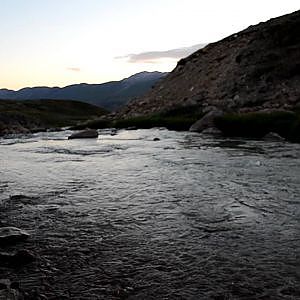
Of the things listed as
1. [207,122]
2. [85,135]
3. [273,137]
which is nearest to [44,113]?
[85,135]

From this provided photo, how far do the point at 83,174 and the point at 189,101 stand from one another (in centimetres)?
3992

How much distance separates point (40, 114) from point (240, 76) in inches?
2411

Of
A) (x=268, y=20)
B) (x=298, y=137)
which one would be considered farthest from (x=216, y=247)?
(x=268, y=20)

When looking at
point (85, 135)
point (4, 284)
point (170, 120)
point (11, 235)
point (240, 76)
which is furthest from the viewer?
point (240, 76)

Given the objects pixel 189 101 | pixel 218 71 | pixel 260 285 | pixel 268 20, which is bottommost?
pixel 260 285

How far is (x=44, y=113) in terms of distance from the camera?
4567 inches

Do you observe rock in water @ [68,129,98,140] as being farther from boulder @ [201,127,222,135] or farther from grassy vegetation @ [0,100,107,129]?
grassy vegetation @ [0,100,107,129]

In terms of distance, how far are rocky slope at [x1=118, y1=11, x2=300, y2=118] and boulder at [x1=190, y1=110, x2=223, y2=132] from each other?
4.17 metres

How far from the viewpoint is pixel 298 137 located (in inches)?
1193

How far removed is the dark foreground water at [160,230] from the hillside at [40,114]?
4807 cm

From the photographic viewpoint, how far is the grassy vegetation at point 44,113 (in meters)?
82.8

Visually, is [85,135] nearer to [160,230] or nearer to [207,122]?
[207,122]

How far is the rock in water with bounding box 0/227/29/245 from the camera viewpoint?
355 inches

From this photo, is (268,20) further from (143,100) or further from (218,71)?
(143,100)
